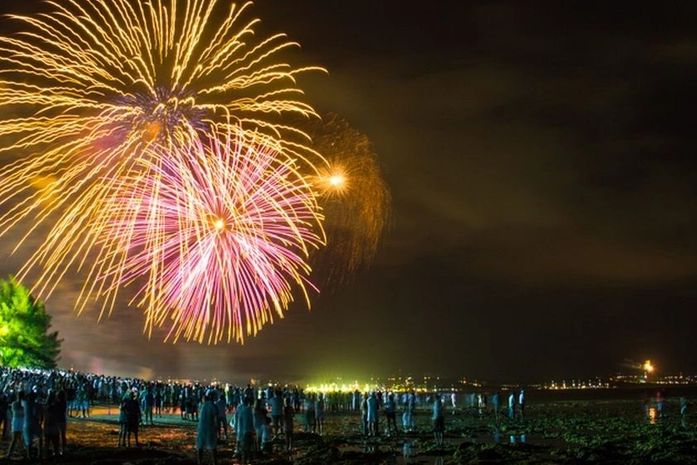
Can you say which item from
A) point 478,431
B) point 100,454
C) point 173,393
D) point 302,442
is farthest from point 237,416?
point 173,393

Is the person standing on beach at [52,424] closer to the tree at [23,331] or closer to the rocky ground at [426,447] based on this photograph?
the rocky ground at [426,447]

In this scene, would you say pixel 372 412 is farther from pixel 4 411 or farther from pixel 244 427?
pixel 4 411

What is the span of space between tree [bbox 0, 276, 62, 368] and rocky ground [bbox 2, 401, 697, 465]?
39906 millimetres

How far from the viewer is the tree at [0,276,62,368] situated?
240 feet

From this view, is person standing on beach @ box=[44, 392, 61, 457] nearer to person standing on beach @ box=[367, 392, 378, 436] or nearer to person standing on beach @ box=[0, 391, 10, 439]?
person standing on beach @ box=[0, 391, 10, 439]

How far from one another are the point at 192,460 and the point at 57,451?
3.69 m

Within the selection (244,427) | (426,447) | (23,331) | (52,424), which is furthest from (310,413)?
(23,331)

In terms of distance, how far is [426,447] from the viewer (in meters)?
27.1

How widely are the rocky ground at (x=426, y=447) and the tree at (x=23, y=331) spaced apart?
131ft

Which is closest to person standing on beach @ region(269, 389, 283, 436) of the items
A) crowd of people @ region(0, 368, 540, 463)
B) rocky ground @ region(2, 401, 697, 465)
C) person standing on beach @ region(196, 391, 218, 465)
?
crowd of people @ region(0, 368, 540, 463)

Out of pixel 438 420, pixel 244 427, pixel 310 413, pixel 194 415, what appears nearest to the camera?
pixel 244 427

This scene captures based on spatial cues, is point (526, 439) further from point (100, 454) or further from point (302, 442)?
point (100, 454)

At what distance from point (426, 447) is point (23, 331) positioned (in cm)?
5842

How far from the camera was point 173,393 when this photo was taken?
167 ft
